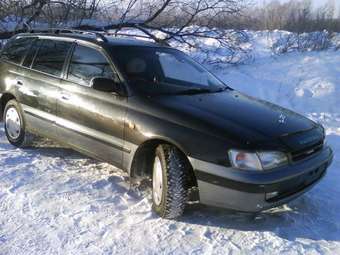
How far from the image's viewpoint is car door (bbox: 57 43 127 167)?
14.5 feet

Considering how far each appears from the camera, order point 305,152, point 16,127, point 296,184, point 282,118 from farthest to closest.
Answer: point 16,127 < point 282,118 < point 305,152 < point 296,184

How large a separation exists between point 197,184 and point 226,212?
0.59 meters

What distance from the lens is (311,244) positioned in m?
3.62

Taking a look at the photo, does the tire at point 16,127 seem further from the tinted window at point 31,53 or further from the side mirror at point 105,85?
the side mirror at point 105,85

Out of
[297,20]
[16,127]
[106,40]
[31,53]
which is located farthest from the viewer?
[297,20]

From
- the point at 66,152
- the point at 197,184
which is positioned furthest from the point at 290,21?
the point at 197,184

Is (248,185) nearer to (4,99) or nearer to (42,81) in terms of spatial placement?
(42,81)

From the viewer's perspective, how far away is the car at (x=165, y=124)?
3.61 metres

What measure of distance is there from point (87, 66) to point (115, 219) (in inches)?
71.2

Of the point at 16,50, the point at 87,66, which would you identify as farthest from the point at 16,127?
the point at 87,66

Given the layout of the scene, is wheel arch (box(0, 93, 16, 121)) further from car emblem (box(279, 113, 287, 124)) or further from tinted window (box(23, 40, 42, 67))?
car emblem (box(279, 113, 287, 124))

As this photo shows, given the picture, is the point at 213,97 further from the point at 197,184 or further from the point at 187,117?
the point at 197,184

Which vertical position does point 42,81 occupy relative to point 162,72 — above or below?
below

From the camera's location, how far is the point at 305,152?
3.89 metres
